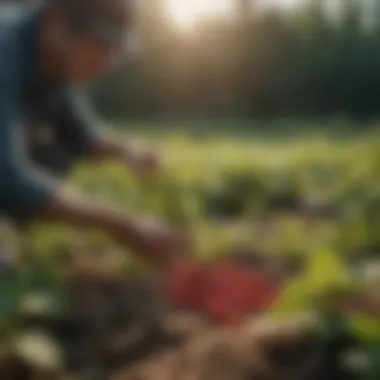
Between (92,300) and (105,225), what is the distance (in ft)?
0.28

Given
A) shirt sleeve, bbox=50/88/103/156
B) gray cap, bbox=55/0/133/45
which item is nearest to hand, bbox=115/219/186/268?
shirt sleeve, bbox=50/88/103/156

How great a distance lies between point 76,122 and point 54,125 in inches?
1.0

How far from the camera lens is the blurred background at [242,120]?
102cm

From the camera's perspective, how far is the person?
1.01 metres

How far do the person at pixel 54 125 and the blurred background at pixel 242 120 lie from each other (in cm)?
2

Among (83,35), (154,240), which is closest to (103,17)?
(83,35)

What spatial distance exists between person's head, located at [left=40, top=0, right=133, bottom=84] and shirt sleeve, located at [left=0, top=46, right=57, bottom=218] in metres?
0.05

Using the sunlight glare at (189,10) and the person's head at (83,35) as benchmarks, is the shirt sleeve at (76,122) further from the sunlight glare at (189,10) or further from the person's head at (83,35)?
the sunlight glare at (189,10)

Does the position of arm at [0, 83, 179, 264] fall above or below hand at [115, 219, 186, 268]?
above

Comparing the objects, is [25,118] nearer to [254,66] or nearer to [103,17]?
[103,17]

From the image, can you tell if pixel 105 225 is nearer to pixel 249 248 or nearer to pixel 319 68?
pixel 249 248

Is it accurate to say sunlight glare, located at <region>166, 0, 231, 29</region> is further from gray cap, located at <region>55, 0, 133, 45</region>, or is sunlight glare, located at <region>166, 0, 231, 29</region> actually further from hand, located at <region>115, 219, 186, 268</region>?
hand, located at <region>115, 219, 186, 268</region>

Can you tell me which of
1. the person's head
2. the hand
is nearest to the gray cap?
the person's head

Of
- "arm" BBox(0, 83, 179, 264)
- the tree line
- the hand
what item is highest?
the tree line
